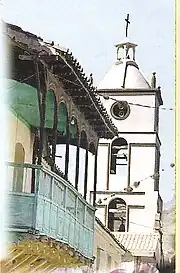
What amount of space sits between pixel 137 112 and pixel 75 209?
24 cm

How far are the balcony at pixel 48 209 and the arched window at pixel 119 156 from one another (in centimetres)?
10

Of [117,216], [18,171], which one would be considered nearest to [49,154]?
[18,171]

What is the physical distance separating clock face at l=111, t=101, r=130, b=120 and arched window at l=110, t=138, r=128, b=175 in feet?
0.16

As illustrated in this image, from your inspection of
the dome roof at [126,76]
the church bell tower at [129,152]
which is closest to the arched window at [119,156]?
the church bell tower at [129,152]

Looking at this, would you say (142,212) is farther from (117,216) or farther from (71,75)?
(71,75)

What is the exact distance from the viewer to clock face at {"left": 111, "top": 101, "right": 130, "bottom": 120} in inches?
54.9

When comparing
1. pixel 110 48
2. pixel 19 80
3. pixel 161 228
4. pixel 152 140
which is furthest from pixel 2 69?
pixel 161 228

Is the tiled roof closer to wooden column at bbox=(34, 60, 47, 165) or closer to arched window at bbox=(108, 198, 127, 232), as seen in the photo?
arched window at bbox=(108, 198, 127, 232)

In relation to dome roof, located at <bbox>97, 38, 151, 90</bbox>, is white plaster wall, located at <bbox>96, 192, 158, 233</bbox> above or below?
below

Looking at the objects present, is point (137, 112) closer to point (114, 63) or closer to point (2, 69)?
point (114, 63)

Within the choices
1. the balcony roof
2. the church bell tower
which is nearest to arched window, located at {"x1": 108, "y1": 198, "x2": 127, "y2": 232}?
the church bell tower

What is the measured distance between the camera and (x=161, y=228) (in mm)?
1287

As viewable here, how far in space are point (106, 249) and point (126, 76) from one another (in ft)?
1.17

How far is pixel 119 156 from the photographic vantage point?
1384 millimetres
